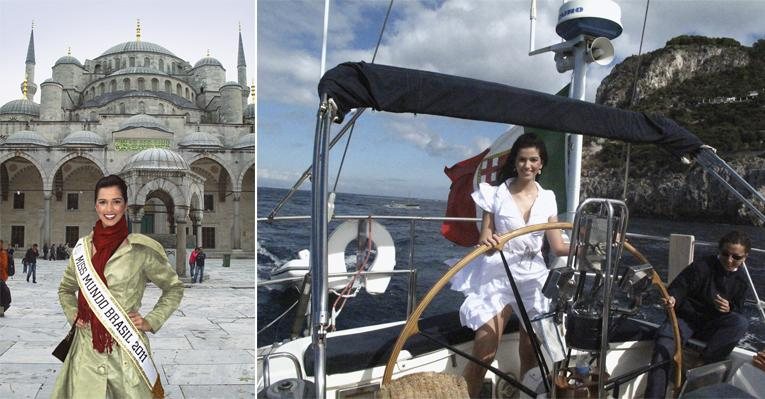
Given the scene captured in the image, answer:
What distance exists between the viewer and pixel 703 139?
5466 centimetres

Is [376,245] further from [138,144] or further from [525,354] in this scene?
[138,144]

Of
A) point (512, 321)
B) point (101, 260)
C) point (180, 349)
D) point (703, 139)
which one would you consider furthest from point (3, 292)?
point (703, 139)

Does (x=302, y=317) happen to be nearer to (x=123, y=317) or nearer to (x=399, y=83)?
(x=123, y=317)

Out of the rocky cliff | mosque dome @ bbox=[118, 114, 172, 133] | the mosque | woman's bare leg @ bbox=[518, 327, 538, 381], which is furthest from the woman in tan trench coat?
the rocky cliff

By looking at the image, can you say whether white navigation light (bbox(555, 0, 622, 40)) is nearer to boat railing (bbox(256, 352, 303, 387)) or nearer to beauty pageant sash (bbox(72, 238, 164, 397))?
boat railing (bbox(256, 352, 303, 387))

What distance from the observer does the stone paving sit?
4094mm

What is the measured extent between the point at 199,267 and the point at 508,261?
33.6ft

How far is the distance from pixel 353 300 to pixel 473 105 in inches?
313

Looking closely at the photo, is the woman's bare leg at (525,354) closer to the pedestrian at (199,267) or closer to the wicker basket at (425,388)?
the wicker basket at (425,388)

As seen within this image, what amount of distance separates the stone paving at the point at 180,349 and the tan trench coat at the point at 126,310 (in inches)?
69.2

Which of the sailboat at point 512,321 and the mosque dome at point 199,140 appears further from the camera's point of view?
the mosque dome at point 199,140

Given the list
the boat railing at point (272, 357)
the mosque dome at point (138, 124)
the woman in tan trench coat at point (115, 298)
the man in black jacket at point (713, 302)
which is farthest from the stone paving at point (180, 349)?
the mosque dome at point (138, 124)

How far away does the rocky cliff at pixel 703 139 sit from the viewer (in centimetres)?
5291

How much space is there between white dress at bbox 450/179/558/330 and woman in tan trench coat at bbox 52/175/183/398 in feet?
4.33
